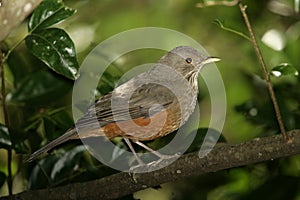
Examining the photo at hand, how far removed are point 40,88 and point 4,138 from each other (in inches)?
29.1

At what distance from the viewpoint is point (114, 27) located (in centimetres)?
747

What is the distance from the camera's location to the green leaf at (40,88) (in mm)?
5402

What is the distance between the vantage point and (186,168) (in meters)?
4.25

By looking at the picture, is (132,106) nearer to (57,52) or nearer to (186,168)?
(57,52)

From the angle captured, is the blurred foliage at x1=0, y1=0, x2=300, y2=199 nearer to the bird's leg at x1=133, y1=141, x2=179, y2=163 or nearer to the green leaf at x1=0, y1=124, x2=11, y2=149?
the green leaf at x1=0, y1=124, x2=11, y2=149

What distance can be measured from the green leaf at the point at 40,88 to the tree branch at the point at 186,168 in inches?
41.5

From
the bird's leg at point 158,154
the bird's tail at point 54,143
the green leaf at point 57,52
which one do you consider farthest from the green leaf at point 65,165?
the green leaf at point 57,52

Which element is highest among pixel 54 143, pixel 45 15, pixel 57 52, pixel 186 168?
pixel 45 15

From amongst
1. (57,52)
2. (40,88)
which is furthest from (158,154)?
(40,88)

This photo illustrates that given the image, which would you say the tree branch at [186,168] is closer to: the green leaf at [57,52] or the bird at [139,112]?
the bird at [139,112]

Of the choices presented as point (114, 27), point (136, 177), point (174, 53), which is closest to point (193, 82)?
point (174, 53)

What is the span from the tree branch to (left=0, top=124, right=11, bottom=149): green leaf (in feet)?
1.41

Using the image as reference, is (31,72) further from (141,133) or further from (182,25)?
(182,25)

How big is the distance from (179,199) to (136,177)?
1.43 m
